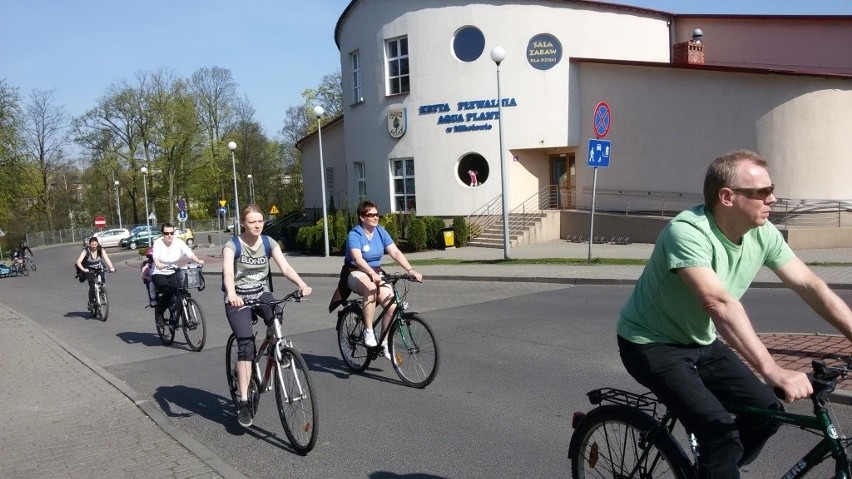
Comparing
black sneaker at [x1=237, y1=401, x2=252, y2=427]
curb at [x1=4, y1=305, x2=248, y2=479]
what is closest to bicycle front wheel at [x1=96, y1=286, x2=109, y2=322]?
curb at [x1=4, y1=305, x2=248, y2=479]

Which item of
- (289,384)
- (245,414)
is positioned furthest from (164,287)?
(289,384)

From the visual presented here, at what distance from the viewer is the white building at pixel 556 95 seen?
25.3 metres

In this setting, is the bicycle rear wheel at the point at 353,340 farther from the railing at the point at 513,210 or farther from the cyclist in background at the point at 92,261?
the railing at the point at 513,210

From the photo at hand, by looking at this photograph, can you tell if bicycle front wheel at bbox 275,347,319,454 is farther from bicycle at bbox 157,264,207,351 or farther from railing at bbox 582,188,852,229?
railing at bbox 582,188,852,229

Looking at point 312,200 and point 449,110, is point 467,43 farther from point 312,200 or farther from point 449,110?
point 312,200

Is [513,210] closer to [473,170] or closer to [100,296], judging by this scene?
[473,170]

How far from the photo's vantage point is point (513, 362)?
808 centimetres

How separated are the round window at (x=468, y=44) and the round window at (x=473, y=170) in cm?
381

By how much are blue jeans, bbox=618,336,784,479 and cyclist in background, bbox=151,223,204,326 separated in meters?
8.59

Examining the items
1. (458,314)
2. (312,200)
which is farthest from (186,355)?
(312,200)

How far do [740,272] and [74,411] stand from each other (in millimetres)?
5993

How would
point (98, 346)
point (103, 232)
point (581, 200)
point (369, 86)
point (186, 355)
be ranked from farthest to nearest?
1. point (103, 232)
2. point (369, 86)
3. point (581, 200)
4. point (98, 346)
5. point (186, 355)

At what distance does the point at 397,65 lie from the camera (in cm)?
3198

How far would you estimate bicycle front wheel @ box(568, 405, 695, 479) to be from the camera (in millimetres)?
3217
